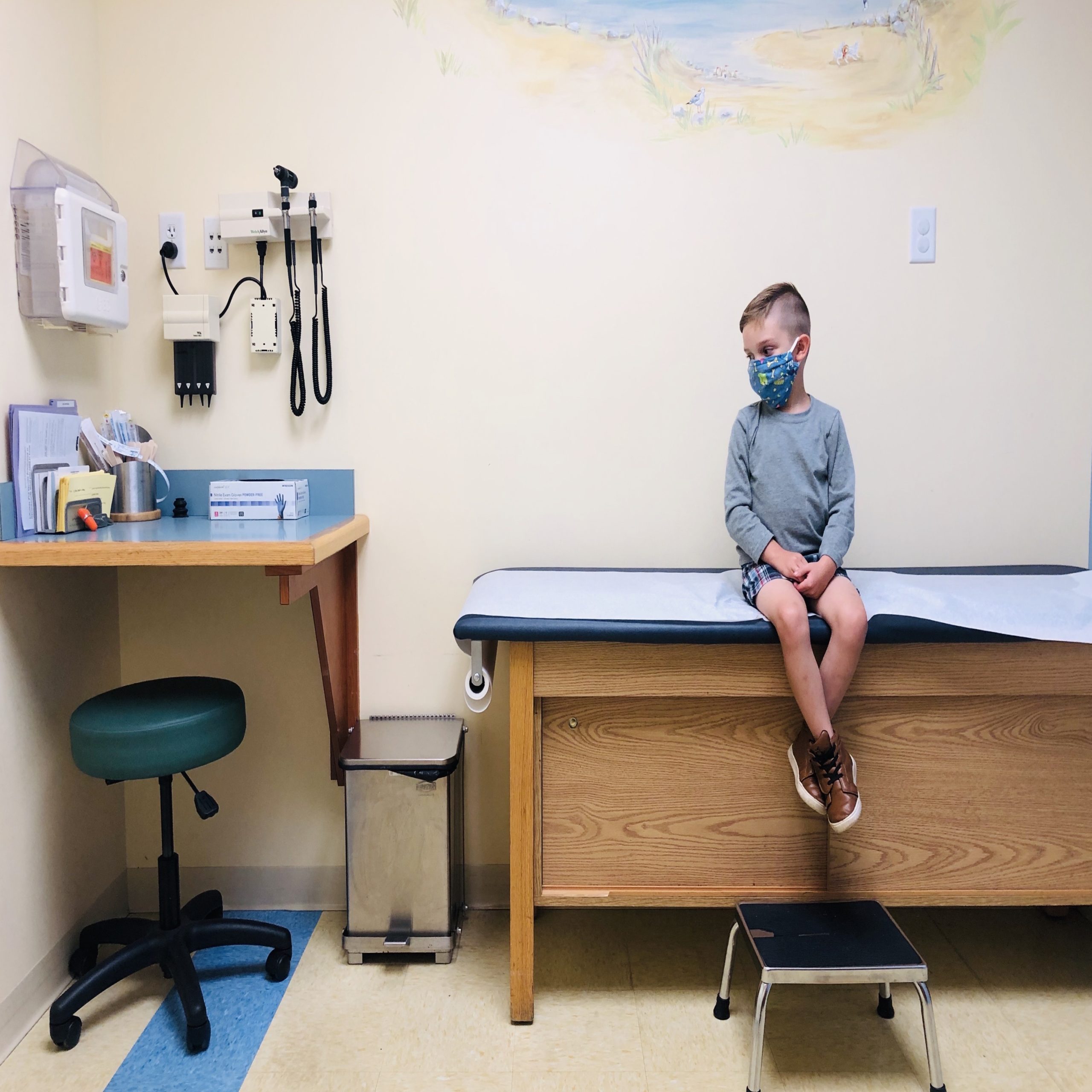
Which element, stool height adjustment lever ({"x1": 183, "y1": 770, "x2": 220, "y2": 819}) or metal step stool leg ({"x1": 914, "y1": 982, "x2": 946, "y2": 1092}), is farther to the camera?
stool height adjustment lever ({"x1": 183, "y1": 770, "x2": 220, "y2": 819})

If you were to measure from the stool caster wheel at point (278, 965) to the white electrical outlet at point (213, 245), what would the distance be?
1525 millimetres

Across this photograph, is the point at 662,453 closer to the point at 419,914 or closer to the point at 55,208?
the point at 419,914

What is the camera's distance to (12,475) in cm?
161

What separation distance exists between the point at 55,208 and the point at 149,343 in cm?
40

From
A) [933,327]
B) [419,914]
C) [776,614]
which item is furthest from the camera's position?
[933,327]

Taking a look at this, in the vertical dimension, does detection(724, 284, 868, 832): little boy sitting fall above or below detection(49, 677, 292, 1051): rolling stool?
above

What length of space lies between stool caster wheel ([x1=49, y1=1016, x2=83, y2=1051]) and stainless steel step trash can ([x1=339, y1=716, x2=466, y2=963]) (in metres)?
0.50

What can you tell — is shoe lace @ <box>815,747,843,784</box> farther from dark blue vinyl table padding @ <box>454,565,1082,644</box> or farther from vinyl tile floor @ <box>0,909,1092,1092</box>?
vinyl tile floor @ <box>0,909,1092,1092</box>

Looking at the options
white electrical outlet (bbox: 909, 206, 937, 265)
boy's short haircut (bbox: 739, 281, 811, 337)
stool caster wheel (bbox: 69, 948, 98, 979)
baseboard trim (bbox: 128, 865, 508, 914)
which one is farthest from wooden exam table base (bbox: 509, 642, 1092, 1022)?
white electrical outlet (bbox: 909, 206, 937, 265)

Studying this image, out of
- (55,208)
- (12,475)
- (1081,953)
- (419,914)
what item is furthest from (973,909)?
(55,208)

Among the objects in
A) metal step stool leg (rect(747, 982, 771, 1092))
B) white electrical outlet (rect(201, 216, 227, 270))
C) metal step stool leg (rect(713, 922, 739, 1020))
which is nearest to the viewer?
metal step stool leg (rect(747, 982, 771, 1092))

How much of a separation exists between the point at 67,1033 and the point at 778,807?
137 centimetres

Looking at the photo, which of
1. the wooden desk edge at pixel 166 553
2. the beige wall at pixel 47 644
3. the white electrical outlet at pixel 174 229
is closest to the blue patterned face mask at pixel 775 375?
the wooden desk edge at pixel 166 553

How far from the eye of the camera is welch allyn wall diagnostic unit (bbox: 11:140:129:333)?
163cm
